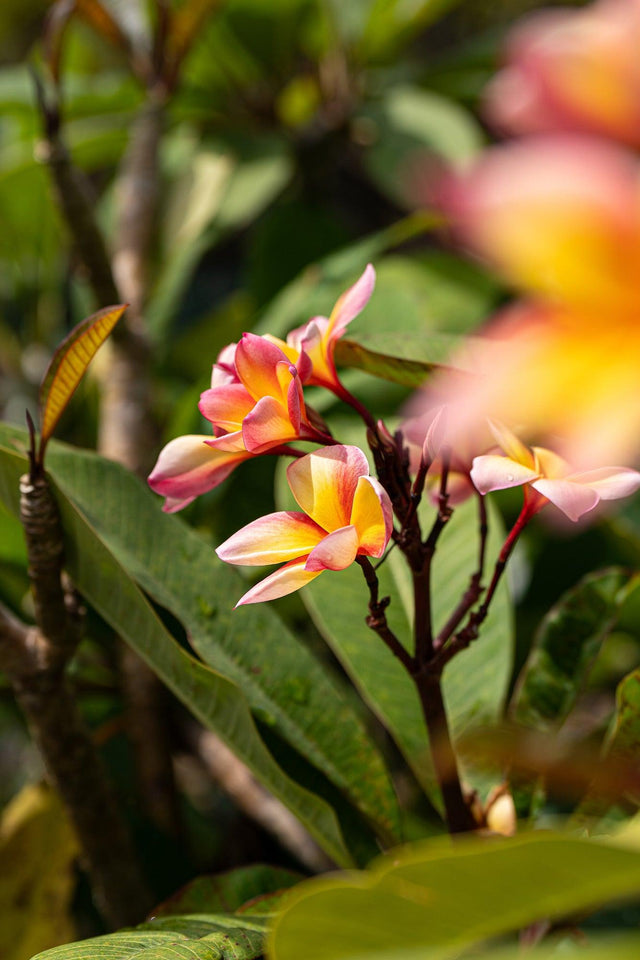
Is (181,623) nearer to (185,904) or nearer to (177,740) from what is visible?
(185,904)

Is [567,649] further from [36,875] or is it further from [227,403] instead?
[36,875]

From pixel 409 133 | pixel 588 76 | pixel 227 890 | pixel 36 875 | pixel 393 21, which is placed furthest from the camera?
pixel 393 21

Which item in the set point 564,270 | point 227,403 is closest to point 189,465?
point 227,403

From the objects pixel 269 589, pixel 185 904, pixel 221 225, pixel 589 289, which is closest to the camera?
pixel 589 289

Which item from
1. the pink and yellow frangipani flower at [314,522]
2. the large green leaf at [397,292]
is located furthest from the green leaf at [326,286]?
the pink and yellow frangipani flower at [314,522]

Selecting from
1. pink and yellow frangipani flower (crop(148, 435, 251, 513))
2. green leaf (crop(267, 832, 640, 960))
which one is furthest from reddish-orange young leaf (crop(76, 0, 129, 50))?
green leaf (crop(267, 832, 640, 960))

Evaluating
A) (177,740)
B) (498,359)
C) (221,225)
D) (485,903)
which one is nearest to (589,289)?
(498,359)

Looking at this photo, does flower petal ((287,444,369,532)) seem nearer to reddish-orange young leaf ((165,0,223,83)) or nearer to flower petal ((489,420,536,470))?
flower petal ((489,420,536,470))
